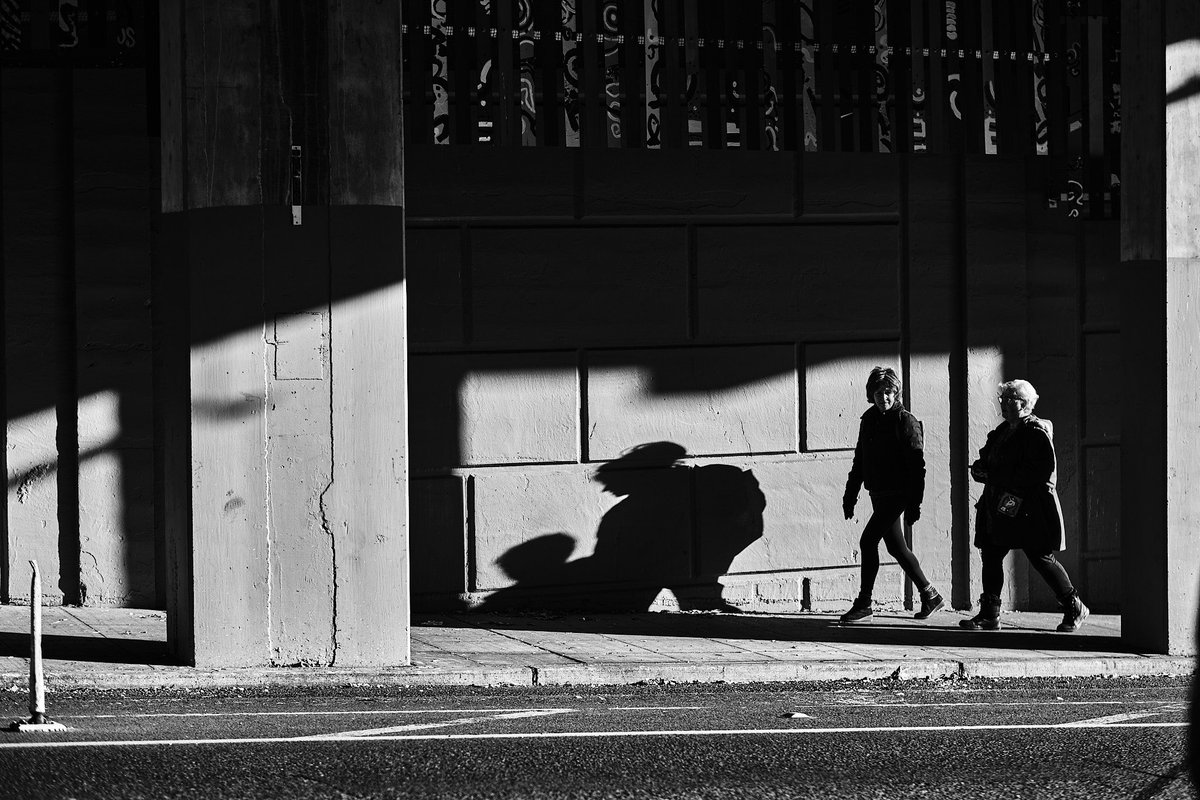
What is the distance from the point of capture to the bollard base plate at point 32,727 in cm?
735

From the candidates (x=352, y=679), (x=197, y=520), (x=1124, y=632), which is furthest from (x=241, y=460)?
(x=1124, y=632)

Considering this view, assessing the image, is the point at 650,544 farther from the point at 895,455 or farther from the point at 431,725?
the point at 431,725

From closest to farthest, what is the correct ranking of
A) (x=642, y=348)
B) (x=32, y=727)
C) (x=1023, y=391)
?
1. (x=32, y=727)
2. (x=1023, y=391)
3. (x=642, y=348)

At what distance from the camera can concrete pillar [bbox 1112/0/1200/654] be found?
11.0m

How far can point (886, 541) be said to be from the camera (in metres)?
11.9

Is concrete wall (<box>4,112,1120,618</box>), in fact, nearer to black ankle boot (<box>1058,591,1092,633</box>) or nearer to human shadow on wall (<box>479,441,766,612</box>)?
human shadow on wall (<box>479,441,766,612</box>)

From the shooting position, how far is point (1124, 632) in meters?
11.4

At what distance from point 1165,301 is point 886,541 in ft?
8.78

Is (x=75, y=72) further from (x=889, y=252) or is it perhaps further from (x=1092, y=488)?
(x=1092, y=488)

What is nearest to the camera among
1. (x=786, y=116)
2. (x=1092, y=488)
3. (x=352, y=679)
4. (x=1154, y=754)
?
(x=1154, y=754)

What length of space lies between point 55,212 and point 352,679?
460cm

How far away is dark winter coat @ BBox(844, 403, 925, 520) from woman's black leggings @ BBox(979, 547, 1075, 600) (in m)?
0.66

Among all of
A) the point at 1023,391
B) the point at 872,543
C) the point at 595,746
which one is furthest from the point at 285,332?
the point at 1023,391

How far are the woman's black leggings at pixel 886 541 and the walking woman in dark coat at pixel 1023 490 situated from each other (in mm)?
583
